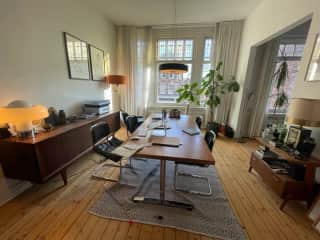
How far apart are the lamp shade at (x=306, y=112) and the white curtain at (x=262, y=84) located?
2624 millimetres

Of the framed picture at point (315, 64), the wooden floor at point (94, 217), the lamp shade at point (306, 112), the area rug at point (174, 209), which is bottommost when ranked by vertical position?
the wooden floor at point (94, 217)

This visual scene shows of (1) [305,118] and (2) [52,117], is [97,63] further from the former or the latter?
(1) [305,118]

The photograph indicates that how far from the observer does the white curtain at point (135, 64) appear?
4.32 m

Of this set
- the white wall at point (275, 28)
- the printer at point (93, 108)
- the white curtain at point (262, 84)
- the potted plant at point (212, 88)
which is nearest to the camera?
the white wall at point (275, 28)

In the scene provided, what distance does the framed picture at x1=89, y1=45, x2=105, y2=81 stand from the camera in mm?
3269

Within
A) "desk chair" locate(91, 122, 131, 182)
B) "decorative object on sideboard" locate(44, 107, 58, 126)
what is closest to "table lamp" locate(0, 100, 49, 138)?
"decorative object on sideboard" locate(44, 107, 58, 126)

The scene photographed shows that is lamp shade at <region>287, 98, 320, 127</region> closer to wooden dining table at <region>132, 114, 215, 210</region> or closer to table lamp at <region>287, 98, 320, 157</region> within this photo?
table lamp at <region>287, 98, 320, 157</region>

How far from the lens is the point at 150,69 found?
4.52m

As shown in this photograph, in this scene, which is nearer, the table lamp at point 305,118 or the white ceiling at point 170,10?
the table lamp at point 305,118

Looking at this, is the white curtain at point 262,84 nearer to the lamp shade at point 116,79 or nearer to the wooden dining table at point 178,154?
the wooden dining table at point 178,154

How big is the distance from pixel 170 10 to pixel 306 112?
3.28m

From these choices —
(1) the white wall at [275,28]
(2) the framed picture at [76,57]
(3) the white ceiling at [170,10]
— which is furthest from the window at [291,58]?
(2) the framed picture at [76,57]

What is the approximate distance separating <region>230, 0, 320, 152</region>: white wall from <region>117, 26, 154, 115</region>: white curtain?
97.1 inches

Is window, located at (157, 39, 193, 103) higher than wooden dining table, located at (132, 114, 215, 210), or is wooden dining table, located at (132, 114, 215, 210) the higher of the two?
window, located at (157, 39, 193, 103)
